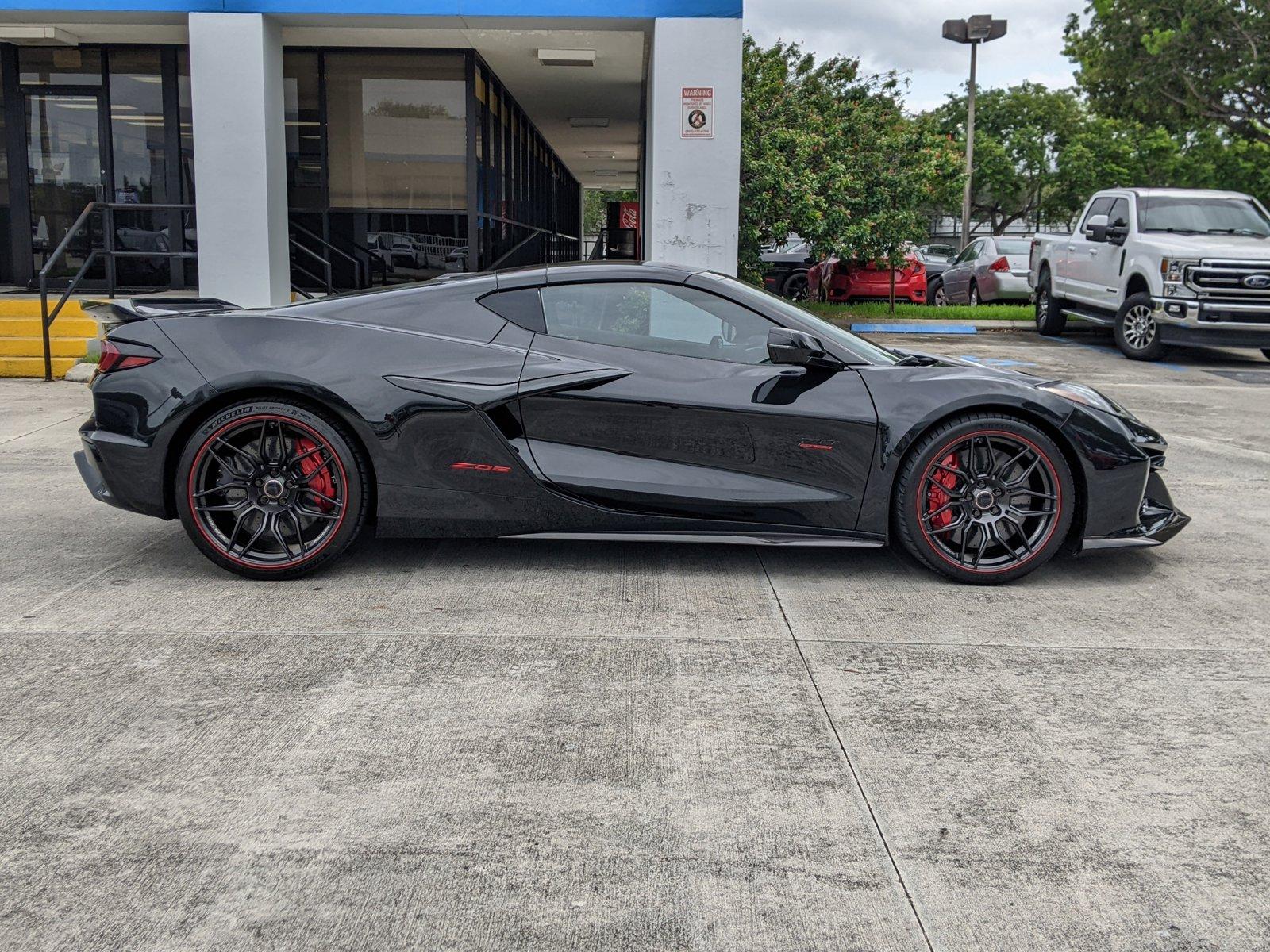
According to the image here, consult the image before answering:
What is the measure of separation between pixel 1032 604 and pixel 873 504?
30.1 inches

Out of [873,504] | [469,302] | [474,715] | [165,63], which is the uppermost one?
[165,63]

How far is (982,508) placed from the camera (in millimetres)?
5320

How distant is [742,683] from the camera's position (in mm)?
4117

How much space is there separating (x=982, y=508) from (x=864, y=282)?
18850 mm

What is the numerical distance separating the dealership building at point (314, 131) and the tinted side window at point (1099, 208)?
650 cm

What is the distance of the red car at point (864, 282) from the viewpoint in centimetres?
2341

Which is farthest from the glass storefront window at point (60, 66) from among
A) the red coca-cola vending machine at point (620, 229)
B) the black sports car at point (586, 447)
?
the red coca-cola vending machine at point (620, 229)

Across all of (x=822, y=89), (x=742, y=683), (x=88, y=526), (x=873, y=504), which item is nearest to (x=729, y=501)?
(x=873, y=504)

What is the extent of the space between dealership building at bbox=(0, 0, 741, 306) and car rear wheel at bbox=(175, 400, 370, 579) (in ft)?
27.0

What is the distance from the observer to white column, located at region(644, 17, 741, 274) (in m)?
12.7

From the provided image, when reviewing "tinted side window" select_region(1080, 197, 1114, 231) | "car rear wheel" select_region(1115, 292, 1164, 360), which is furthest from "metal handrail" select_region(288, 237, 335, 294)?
"tinted side window" select_region(1080, 197, 1114, 231)

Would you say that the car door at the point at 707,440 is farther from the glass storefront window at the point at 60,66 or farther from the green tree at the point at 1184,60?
the green tree at the point at 1184,60

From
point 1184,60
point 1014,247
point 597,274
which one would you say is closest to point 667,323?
point 597,274

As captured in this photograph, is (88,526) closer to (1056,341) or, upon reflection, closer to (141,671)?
(141,671)
